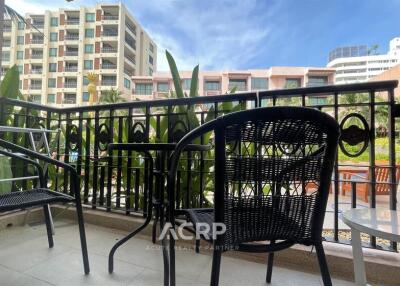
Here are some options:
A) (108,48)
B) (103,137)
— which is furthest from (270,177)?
(108,48)

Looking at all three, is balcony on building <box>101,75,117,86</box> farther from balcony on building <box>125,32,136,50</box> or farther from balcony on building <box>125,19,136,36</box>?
balcony on building <box>125,19,136,36</box>

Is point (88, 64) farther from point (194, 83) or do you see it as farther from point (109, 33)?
point (194, 83)

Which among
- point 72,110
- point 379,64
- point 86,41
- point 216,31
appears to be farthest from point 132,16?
point 379,64

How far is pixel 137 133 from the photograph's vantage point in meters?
1.90

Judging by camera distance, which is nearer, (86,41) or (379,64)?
(86,41)

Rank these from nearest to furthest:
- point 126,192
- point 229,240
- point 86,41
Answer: point 229,240, point 126,192, point 86,41

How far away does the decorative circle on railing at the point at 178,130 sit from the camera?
1759 millimetres

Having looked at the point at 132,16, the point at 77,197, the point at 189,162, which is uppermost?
the point at 132,16

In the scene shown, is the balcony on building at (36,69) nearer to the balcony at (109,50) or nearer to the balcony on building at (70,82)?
the balcony on building at (70,82)

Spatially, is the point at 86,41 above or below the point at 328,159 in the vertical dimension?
above

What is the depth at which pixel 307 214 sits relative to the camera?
79cm

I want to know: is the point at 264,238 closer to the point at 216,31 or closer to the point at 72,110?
the point at 72,110

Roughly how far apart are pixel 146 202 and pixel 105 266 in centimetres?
53

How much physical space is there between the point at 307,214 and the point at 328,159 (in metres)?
0.20
